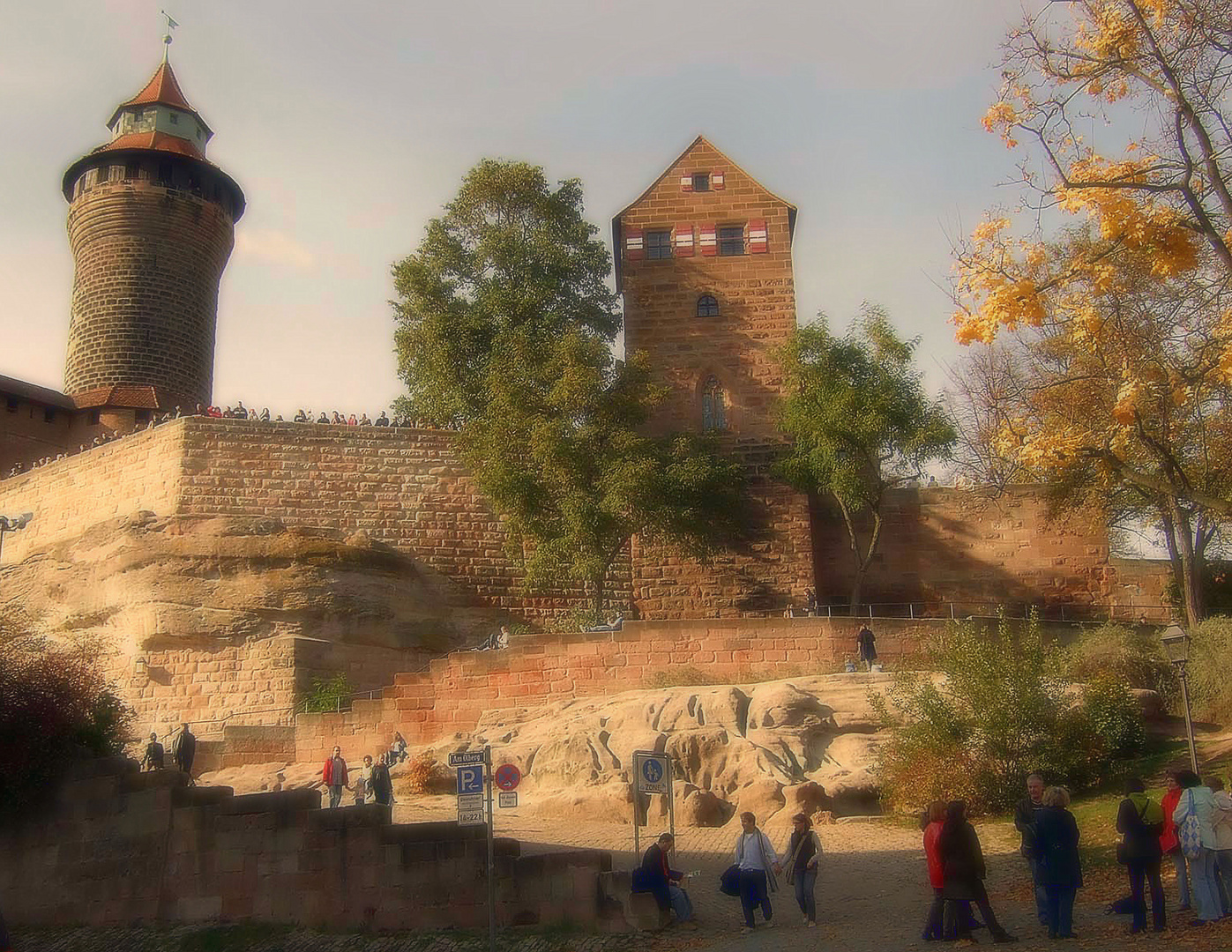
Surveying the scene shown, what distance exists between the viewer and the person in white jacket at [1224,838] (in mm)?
10508

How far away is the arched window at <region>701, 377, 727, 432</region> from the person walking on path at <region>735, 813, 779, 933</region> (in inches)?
698

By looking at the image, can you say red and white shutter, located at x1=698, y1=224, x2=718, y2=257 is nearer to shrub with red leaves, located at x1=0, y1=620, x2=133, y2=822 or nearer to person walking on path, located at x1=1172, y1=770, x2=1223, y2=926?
shrub with red leaves, located at x1=0, y1=620, x2=133, y2=822

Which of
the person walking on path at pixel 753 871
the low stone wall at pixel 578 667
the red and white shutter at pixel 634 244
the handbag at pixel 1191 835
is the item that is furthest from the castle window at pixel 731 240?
the handbag at pixel 1191 835

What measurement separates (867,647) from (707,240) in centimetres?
1231

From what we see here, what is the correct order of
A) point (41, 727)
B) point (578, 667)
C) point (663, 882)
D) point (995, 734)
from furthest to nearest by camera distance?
point (578, 667)
point (995, 734)
point (41, 727)
point (663, 882)

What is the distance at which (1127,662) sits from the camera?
67.2 feet

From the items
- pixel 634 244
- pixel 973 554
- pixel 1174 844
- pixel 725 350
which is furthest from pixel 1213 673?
pixel 634 244

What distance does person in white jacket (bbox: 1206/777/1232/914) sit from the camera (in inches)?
414

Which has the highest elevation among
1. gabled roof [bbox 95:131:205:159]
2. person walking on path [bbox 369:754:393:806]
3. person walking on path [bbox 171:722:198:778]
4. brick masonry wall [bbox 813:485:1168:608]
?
gabled roof [bbox 95:131:205:159]

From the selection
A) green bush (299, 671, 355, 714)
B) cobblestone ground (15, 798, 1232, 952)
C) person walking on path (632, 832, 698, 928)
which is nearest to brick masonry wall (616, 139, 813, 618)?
green bush (299, 671, 355, 714)

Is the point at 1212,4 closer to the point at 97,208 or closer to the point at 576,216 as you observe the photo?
the point at 576,216

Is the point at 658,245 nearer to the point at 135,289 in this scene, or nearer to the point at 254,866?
the point at 135,289

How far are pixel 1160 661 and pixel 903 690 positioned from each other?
573 cm

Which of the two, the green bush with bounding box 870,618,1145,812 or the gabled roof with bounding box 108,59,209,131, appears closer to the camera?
the green bush with bounding box 870,618,1145,812
